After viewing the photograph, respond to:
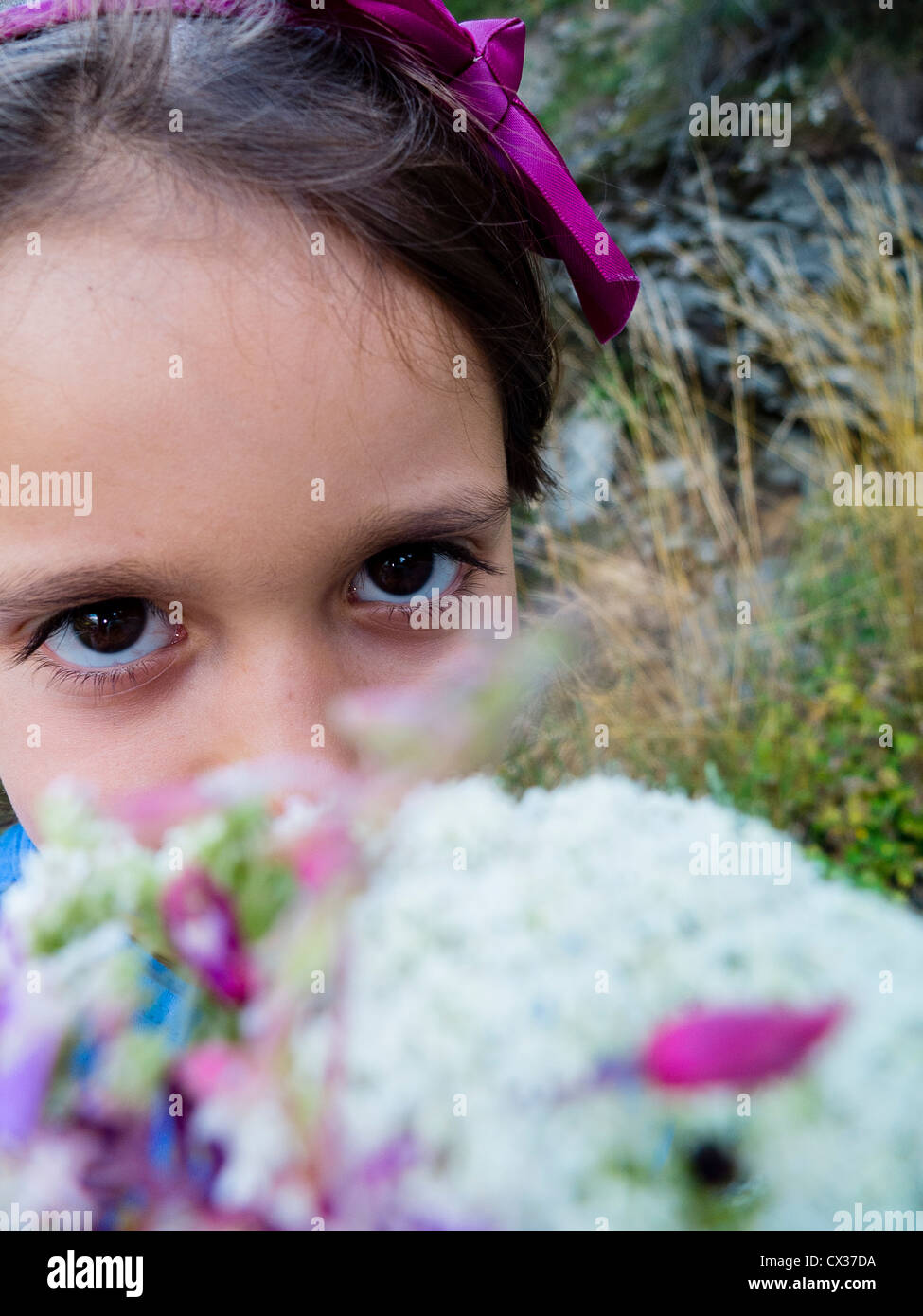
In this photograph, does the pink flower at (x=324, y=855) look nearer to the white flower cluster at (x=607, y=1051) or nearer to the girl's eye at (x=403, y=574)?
the white flower cluster at (x=607, y=1051)

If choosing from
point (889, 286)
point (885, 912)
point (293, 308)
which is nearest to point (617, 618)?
point (889, 286)

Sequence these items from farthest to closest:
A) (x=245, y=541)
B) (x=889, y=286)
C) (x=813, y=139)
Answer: (x=813, y=139)
(x=889, y=286)
(x=245, y=541)

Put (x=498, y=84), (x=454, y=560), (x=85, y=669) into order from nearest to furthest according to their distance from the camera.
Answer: (x=85, y=669) → (x=454, y=560) → (x=498, y=84)

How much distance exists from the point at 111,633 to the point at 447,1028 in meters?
0.59

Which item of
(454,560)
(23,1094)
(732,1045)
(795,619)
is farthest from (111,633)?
(795,619)

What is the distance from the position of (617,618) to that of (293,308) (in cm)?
194

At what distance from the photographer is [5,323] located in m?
0.78

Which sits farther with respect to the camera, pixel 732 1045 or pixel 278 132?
pixel 278 132

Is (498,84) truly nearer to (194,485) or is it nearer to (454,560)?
(454,560)

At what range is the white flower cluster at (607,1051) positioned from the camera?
30 cm

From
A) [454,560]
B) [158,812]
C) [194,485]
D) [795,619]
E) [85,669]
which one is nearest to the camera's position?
[158,812]

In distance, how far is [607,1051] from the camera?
0.31 m

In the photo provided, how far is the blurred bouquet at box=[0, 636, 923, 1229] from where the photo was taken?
1.00ft

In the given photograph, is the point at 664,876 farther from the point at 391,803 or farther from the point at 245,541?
the point at 245,541
